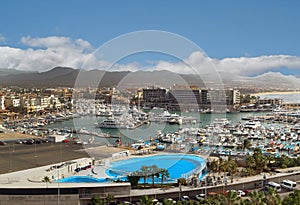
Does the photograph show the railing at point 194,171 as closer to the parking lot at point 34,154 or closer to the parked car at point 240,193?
the parked car at point 240,193

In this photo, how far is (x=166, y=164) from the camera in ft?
21.1

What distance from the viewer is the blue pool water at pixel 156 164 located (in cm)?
533

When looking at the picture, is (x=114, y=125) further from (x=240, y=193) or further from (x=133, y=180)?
(x=240, y=193)

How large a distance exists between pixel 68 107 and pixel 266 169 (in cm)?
1912

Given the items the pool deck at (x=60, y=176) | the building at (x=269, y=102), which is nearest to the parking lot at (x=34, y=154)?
the pool deck at (x=60, y=176)

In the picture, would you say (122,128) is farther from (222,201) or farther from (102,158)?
(222,201)

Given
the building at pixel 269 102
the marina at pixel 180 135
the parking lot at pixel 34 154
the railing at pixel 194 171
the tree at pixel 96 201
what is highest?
the building at pixel 269 102

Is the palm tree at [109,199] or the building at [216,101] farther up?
the building at [216,101]

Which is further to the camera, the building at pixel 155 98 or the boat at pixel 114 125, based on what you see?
the building at pixel 155 98

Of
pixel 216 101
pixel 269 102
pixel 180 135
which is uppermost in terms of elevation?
pixel 216 101

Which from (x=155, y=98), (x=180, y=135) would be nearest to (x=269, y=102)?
(x=155, y=98)

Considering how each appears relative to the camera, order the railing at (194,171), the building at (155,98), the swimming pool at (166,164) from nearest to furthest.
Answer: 1. the railing at (194,171)
2. the swimming pool at (166,164)
3. the building at (155,98)

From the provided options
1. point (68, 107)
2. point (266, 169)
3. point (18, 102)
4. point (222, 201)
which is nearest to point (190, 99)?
point (68, 107)

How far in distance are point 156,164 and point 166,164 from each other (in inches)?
7.6
